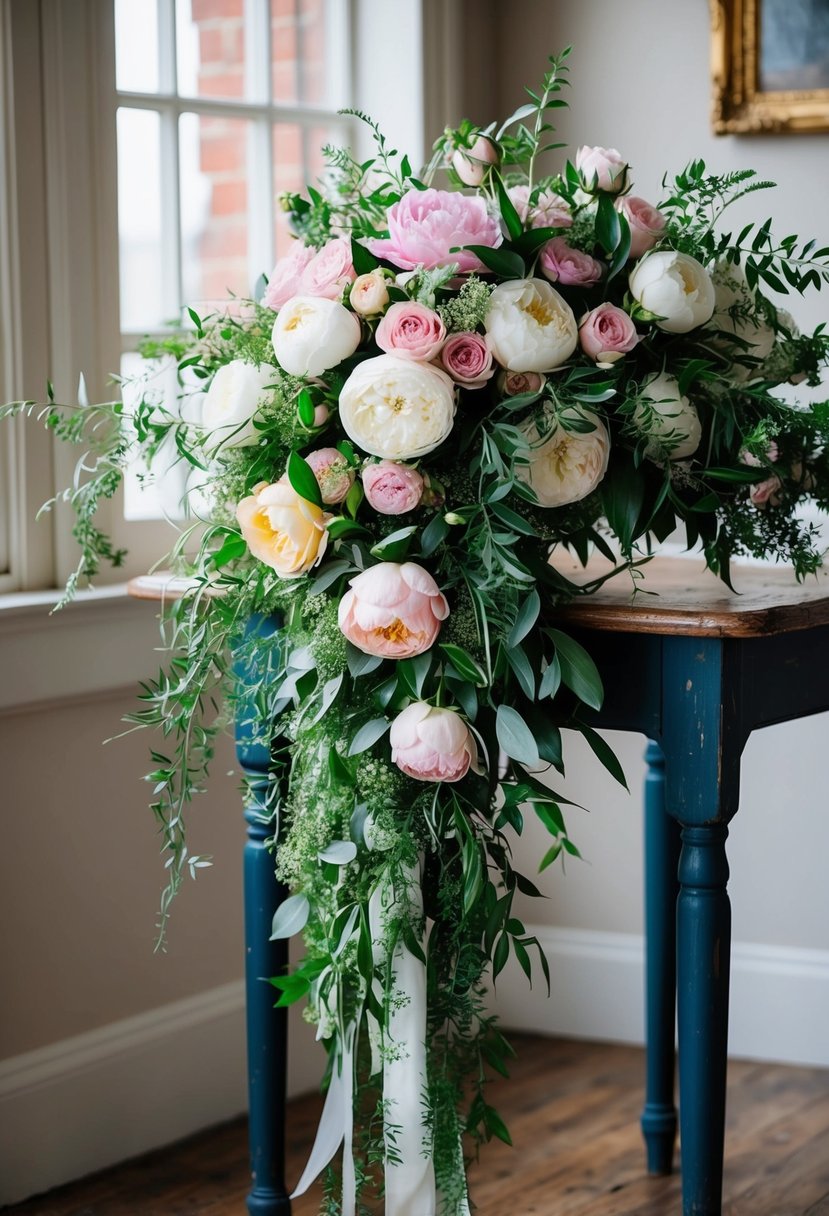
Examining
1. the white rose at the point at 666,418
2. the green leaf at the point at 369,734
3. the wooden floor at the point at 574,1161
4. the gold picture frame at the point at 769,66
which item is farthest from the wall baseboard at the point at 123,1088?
the gold picture frame at the point at 769,66

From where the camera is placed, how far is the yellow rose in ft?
5.16

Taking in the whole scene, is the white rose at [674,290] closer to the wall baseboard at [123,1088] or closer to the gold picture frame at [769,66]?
the gold picture frame at [769,66]

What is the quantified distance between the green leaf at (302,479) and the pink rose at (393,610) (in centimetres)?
10

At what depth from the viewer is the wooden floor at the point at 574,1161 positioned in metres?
2.15

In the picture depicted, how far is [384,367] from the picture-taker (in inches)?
59.7

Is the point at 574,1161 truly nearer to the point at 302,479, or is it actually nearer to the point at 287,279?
the point at 302,479

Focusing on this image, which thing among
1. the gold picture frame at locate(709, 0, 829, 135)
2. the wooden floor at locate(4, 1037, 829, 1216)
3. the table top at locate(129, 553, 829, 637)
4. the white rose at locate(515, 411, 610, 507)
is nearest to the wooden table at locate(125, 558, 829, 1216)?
the table top at locate(129, 553, 829, 637)

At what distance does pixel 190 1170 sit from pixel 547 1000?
81 cm

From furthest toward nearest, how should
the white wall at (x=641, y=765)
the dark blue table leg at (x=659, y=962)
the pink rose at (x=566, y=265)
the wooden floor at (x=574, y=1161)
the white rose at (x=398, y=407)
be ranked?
the white wall at (x=641, y=765) → the dark blue table leg at (x=659, y=962) → the wooden floor at (x=574, y=1161) → the pink rose at (x=566, y=265) → the white rose at (x=398, y=407)

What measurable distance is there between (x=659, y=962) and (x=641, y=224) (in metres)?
1.15

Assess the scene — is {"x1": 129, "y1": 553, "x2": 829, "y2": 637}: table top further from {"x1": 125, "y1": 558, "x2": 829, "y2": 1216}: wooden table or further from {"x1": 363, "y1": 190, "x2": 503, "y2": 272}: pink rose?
{"x1": 363, "y1": 190, "x2": 503, "y2": 272}: pink rose

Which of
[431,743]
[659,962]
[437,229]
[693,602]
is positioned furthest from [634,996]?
[437,229]

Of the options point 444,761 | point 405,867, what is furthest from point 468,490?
point 405,867

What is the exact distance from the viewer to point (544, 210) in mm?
1667
